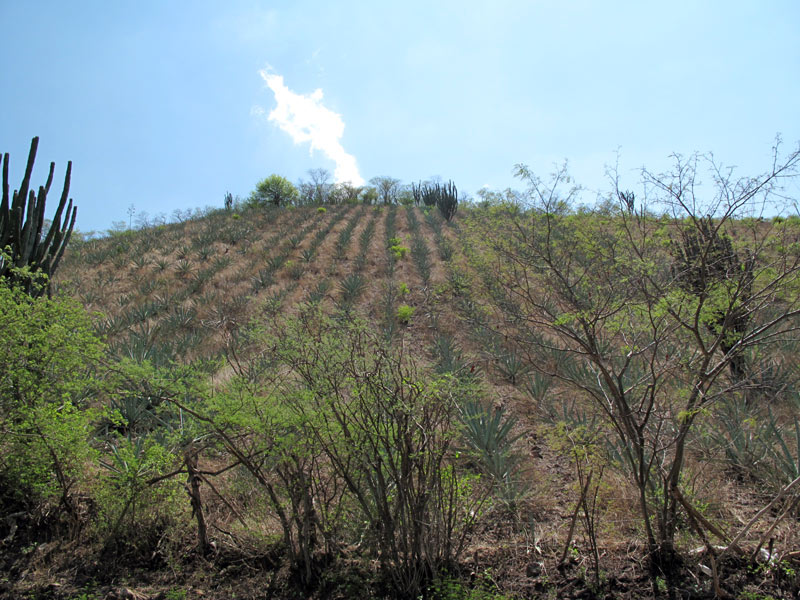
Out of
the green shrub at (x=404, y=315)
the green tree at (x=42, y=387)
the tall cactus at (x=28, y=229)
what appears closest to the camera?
the green tree at (x=42, y=387)

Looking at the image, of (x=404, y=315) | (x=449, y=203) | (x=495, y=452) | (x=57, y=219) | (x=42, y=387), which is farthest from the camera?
(x=449, y=203)

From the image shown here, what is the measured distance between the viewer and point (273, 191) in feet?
134

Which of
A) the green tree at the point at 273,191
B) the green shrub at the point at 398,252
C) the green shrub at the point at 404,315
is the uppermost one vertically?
the green tree at the point at 273,191

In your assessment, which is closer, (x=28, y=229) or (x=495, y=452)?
(x=495, y=452)

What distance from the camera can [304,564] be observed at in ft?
9.71

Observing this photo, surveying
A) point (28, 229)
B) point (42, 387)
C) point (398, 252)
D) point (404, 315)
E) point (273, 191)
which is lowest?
point (42, 387)

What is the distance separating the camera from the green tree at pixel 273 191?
40.4 m

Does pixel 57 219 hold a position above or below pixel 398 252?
below

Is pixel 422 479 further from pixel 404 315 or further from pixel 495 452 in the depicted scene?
pixel 404 315

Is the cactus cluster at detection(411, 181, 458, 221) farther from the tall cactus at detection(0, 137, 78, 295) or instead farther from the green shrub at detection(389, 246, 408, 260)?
the tall cactus at detection(0, 137, 78, 295)

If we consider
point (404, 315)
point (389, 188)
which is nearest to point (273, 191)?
point (389, 188)

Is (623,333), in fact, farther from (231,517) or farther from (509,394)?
(231,517)

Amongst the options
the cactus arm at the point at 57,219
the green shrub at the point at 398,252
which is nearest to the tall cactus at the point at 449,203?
the green shrub at the point at 398,252

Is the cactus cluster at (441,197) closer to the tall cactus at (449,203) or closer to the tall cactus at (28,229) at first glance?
the tall cactus at (449,203)
